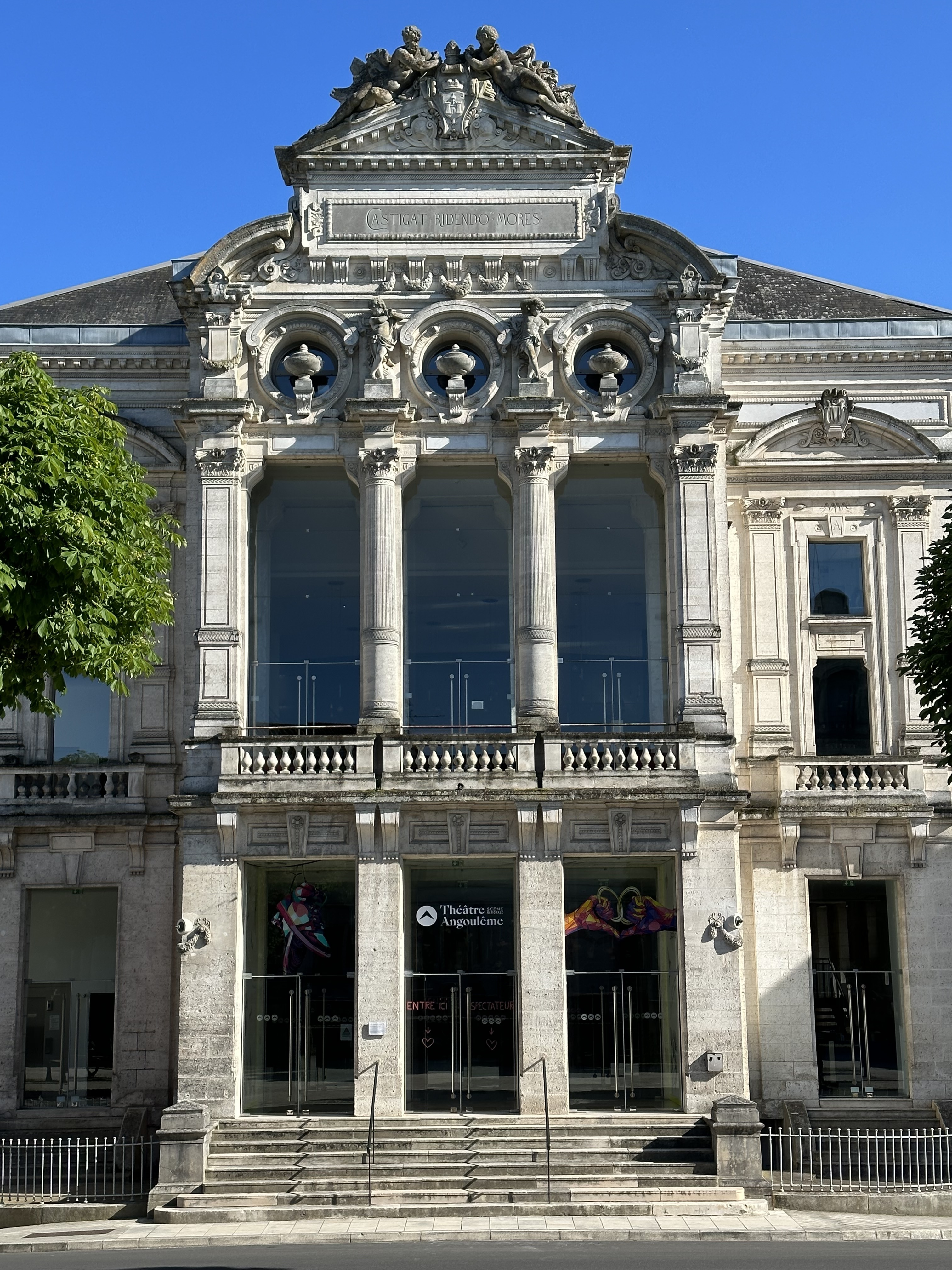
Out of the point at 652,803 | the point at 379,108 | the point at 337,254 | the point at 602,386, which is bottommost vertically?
the point at 652,803

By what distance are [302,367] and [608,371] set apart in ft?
19.8

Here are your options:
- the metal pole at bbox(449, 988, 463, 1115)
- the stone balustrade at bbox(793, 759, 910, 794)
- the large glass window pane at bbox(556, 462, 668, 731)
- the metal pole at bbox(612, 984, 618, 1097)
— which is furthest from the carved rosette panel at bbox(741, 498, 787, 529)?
the metal pole at bbox(449, 988, 463, 1115)

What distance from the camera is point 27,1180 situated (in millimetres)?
27734

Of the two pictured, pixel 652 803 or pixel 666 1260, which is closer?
pixel 666 1260

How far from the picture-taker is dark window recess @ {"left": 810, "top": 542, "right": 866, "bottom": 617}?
33.5m

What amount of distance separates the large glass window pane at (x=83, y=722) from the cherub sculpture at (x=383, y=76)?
12405 mm

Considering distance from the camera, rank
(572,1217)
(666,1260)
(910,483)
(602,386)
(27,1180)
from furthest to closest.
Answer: (910,483) < (602,386) < (27,1180) < (572,1217) < (666,1260)

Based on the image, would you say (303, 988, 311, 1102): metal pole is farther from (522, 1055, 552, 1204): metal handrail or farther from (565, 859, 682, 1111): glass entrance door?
(565, 859, 682, 1111): glass entrance door

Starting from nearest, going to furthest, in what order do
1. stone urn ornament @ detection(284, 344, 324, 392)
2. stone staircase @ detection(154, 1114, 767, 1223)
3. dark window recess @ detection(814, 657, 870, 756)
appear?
stone staircase @ detection(154, 1114, 767, 1223), stone urn ornament @ detection(284, 344, 324, 392), dark window recess @ detection(814, 657, 870, 756)

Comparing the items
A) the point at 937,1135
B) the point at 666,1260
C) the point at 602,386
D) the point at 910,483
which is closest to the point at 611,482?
the point at 602,386

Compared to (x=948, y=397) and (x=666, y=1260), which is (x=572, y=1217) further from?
(x=948, y=397)

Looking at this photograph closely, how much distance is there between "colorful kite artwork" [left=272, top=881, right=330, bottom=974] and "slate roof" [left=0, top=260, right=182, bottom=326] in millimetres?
14158

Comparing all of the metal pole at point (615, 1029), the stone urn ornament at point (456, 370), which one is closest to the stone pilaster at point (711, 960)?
the metal pole at point (615, 1029)

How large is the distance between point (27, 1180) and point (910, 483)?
21987mm
